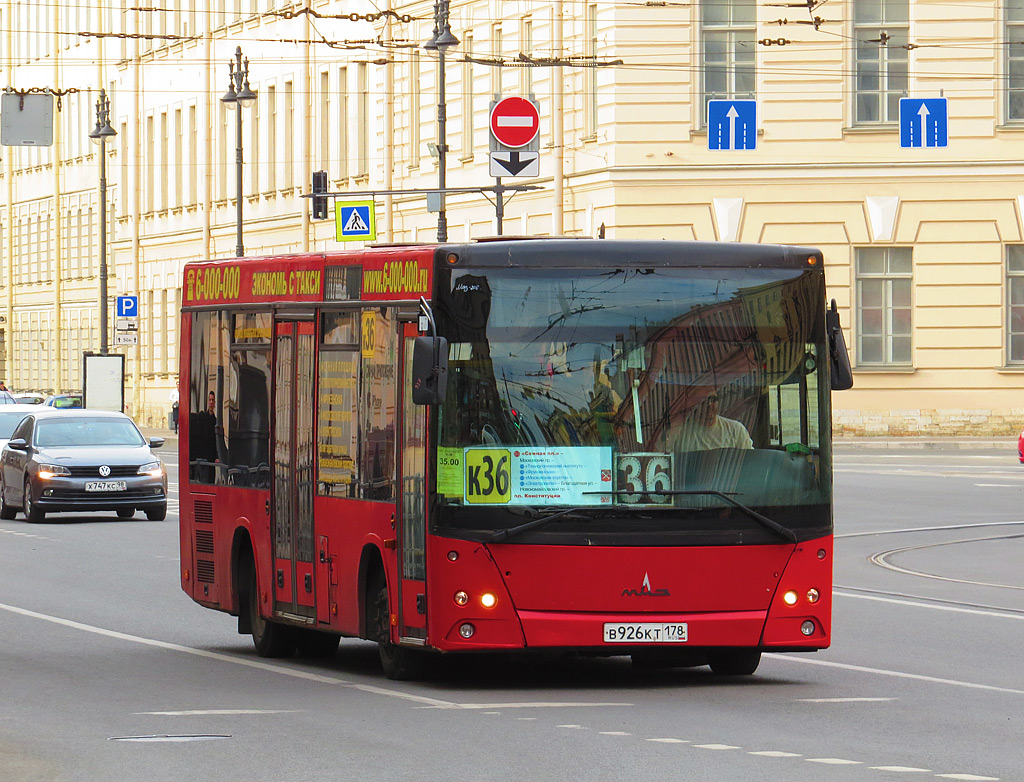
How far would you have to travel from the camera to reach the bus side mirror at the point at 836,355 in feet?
44.3

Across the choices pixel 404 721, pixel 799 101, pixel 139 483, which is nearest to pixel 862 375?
pixel 799 101

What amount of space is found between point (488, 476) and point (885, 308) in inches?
1424

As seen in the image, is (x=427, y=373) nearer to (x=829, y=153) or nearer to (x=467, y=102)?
(x=829, y=153)

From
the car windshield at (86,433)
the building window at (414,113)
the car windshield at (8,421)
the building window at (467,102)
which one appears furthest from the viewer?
the building window at (414,113)

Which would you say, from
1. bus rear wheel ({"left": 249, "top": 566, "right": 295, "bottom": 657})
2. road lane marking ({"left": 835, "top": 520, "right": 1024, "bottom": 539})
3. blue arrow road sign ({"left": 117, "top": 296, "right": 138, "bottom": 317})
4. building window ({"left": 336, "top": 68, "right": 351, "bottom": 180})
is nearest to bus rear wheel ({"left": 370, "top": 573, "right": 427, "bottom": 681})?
bus rear wheel ({"left": 249, "top": 566, "right": 295, "bottom": 657})

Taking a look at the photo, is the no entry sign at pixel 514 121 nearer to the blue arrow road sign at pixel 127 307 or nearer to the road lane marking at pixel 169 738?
the blue arrow road sign at pixel 127 307

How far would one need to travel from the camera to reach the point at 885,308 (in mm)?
48562

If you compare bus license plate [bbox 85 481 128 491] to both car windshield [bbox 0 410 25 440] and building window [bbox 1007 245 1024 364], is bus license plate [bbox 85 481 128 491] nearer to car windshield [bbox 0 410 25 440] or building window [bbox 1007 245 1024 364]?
car windshield [bbox 0 410 25 440]

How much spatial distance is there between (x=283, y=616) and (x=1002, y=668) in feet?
14.1

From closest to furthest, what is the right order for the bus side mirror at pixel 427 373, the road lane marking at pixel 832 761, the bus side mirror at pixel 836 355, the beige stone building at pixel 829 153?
the road lane marking at pixel 832 761 < the bus side mirror at pixel 427 373 < the bus side mirror at pixel 836 355 < the beige stone building at pixel 829 153

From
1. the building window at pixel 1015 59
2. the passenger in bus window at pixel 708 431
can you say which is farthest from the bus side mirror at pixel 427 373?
the building window at pixel 1015 59

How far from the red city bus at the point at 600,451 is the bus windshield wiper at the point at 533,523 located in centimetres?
1

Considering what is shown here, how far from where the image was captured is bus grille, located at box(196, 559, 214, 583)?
1661cm

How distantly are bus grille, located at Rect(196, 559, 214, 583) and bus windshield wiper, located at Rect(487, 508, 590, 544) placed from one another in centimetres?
394
